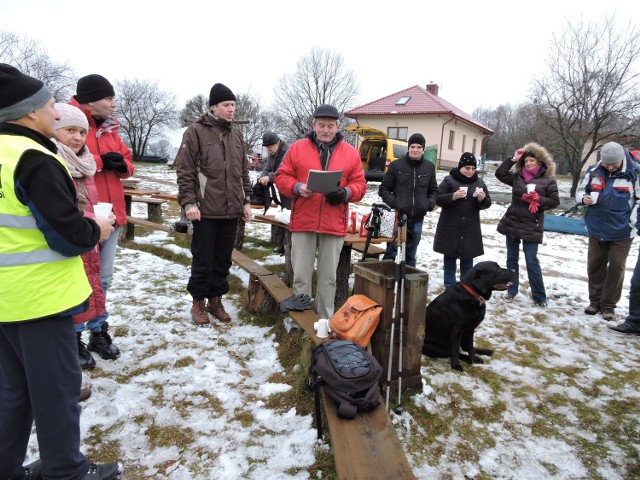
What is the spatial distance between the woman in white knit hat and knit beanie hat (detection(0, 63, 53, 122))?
78cm

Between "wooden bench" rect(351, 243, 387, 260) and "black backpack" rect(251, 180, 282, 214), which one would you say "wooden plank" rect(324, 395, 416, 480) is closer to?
"wooden bench" rect(351, 243, 387, 260)

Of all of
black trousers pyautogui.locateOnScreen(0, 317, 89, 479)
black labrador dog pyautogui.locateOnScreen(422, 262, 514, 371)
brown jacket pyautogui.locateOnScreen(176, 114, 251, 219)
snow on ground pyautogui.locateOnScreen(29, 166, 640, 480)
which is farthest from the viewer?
brown jacket pyautogui.locateOnScreen(176, 114, 251, 219)

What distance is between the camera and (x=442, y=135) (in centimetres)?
2972

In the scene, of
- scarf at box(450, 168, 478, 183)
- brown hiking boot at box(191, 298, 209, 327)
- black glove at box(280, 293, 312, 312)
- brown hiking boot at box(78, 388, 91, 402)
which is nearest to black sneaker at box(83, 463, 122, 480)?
brown hiking boot at box(78, 388, 91, 402)

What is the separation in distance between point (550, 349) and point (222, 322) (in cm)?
336

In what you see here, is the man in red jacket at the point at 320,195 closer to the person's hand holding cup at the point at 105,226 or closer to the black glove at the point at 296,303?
the black glove at the point at 296,303

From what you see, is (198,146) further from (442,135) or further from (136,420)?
(442,135)

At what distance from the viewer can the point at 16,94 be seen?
153cm

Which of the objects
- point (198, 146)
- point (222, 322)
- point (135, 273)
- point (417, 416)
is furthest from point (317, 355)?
point (135, 273)

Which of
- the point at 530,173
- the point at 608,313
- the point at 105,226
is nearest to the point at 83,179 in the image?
the point at 105,226

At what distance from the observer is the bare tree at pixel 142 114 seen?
44.1 metres

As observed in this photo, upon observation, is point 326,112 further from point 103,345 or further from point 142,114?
point 142,114

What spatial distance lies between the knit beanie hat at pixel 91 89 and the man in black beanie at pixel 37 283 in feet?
4.60

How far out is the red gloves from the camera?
4816mm
